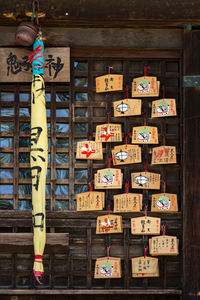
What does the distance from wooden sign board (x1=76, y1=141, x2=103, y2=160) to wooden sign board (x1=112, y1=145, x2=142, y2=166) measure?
0.20 meters

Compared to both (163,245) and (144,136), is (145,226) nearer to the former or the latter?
(163,245)

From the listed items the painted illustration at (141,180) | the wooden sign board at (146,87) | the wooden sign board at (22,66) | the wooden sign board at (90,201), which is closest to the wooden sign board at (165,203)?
the painted illustration at (141,180)

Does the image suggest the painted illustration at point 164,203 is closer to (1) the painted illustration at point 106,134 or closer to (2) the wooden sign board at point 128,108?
(1) the painted illustration at point 106,134

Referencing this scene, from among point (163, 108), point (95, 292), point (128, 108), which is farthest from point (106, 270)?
point (163, 108)

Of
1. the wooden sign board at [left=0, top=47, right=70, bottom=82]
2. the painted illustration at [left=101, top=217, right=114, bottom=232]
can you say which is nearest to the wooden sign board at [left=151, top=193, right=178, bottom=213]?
the painted illustration at [left=101, top=217, right=114, bottom=232]

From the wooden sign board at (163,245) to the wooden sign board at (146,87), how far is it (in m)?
1.97

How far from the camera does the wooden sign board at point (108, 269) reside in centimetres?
527

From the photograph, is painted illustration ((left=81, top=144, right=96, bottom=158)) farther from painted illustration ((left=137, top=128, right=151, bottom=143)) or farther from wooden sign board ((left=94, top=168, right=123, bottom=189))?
painted illustration ((left=137, top=128, right=151, bottom=143))

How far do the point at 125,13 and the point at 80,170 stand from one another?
222 centimetres

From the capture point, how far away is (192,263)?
17.2ft

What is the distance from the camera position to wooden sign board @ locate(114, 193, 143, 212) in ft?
17.6

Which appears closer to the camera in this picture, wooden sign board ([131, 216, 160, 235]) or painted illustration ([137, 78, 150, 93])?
wooden sign board ([131, 216, 160, 235])

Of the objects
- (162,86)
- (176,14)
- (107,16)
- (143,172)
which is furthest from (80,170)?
(176,14)

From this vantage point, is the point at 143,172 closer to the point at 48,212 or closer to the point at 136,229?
the point at 136,229
